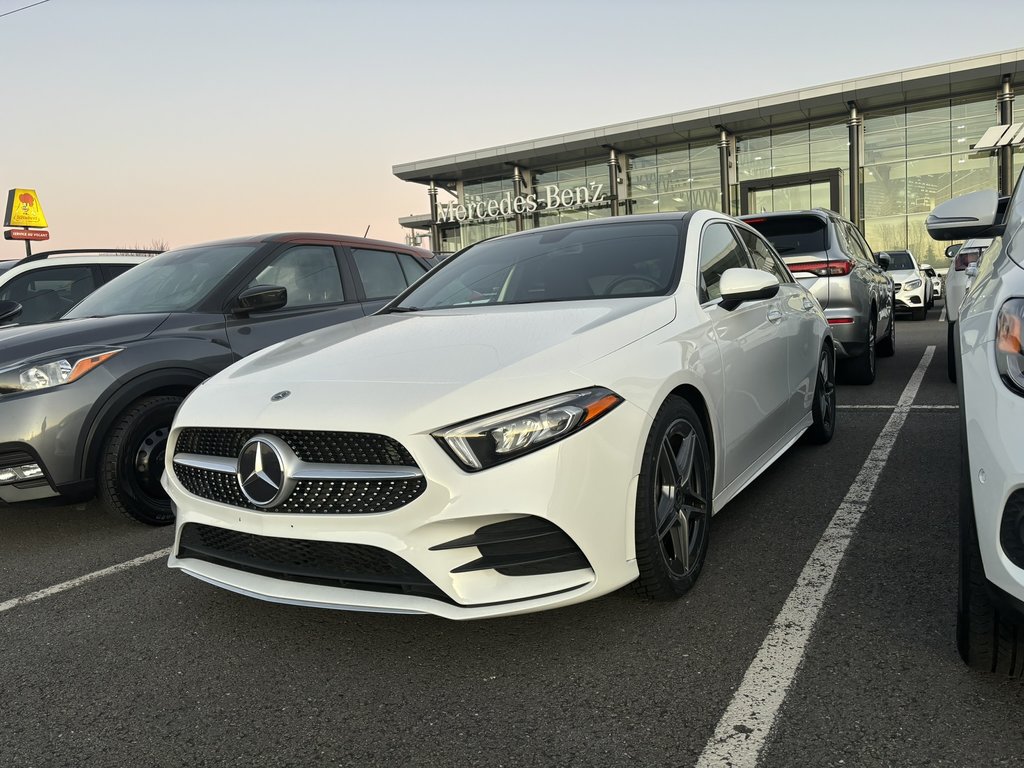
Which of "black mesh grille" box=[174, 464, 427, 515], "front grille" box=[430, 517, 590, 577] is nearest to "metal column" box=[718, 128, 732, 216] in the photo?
"front grille" box=[430, 517, 590, 577]

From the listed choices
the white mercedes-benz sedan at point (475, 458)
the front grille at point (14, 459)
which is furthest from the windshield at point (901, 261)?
the front grille at point (14, 459)

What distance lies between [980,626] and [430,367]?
1.75 meters

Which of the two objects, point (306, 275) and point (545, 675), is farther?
point (306, 275)

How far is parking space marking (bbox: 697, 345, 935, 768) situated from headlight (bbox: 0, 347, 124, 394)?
11.4 ft

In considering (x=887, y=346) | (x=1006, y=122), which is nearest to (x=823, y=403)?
(x=887, y=346)

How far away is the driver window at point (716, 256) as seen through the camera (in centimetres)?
361

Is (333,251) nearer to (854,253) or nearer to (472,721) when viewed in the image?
(472,721)

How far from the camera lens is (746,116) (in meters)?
31.4

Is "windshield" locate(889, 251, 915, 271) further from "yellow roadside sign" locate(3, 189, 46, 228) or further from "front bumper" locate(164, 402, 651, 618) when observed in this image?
"yellow roadside sign" locate(3, 189, 46, 228)

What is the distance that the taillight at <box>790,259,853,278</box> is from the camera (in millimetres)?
6918

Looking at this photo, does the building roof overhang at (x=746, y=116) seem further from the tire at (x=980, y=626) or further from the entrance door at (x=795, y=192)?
the tire at (x=980, y=626)

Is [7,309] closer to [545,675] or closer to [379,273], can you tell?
[379,273]

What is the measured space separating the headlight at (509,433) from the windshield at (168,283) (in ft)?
10.1

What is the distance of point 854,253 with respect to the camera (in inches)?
299
